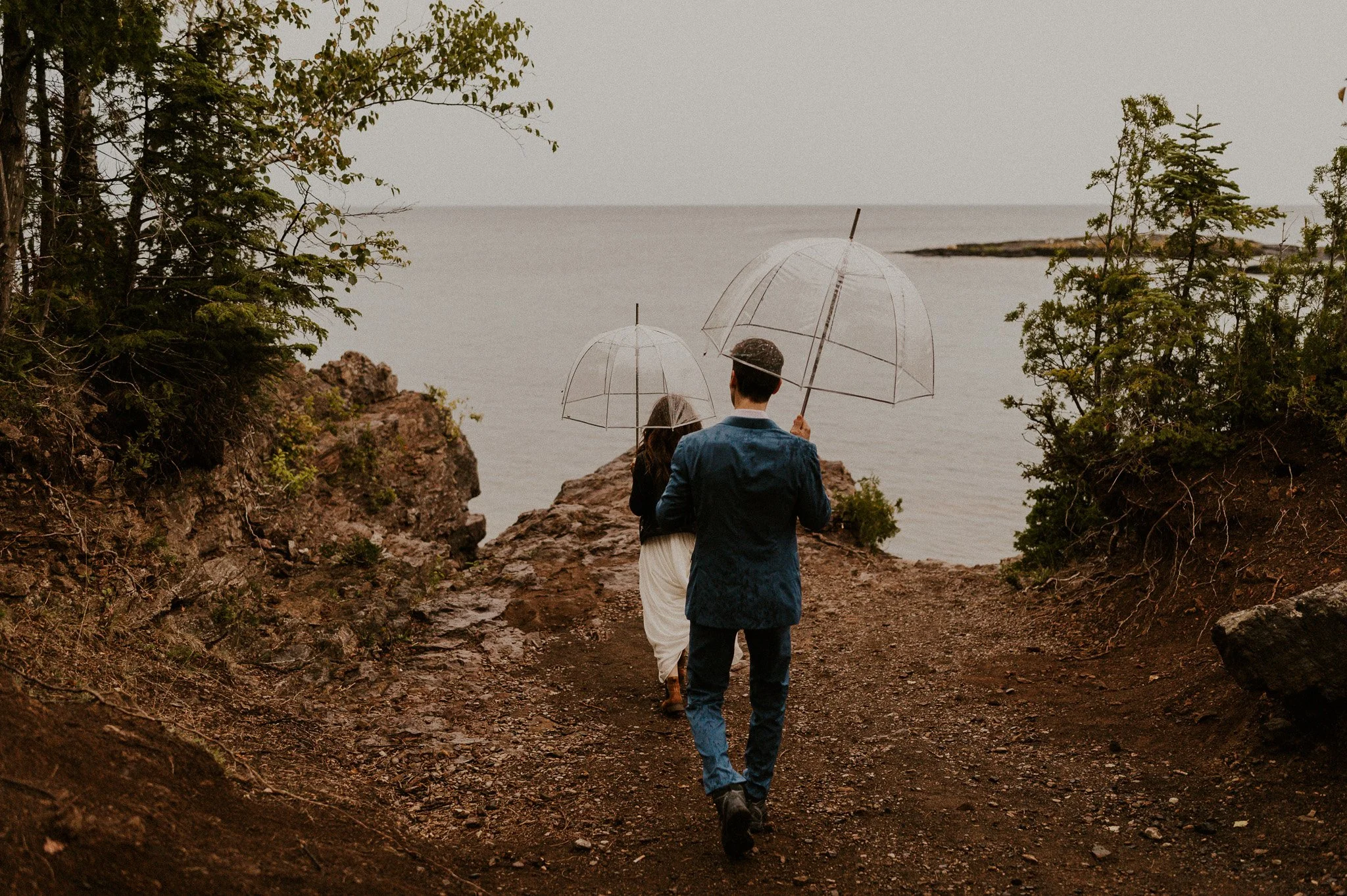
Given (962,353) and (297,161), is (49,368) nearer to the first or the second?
(297,161)

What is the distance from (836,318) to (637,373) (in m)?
2.52

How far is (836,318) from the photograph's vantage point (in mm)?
5414

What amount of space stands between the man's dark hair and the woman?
6.09 feet

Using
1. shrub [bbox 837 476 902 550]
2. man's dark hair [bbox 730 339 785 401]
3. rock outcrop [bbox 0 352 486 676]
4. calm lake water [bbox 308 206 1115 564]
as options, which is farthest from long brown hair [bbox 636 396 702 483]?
shrub [bbox 837 476 902 550]

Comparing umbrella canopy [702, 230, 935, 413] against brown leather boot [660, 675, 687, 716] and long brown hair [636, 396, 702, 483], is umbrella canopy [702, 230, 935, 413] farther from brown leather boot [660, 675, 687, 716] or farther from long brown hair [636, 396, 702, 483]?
brown leather boot [660, 675, 687, 716]

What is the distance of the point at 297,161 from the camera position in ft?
26.7

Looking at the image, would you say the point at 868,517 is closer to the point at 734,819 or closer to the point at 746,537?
the point at 746,537

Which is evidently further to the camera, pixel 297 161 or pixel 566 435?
pixel 566 435

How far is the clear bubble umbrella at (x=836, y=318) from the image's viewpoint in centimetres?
539

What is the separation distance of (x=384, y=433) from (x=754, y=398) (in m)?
8.12

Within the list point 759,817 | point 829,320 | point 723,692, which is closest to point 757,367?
point 829,320

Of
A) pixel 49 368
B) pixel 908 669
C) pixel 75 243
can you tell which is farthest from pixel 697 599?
pixel 75 243

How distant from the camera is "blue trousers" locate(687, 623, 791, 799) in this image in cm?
462

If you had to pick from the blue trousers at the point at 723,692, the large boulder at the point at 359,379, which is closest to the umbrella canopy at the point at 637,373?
the blue trousers at the point at 723,692
